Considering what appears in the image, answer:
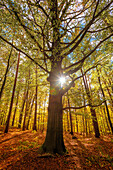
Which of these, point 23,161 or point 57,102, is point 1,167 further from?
point 57,102

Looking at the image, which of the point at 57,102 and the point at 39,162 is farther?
the point at 57,102

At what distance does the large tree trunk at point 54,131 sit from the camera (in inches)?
177

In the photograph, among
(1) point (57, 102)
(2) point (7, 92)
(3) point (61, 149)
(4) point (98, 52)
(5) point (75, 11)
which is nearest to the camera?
(3) point (61, 149)

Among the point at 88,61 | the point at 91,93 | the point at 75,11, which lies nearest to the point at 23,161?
the point at 91,93

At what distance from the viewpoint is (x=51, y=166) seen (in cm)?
355

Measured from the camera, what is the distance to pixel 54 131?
4672mm

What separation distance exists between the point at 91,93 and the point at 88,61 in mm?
2632

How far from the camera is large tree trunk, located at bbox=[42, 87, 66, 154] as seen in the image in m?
4.49

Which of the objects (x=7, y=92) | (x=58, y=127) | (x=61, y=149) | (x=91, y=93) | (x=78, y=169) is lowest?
(x=78, y=169)

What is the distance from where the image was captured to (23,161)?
3.90 m

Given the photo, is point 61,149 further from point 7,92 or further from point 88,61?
point 7,92

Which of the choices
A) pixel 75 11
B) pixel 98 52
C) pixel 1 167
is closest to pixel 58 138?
pixel 1 167

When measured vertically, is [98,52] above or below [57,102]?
above

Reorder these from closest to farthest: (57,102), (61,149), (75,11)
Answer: (61,149) < (57,102) < (75,11)
